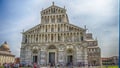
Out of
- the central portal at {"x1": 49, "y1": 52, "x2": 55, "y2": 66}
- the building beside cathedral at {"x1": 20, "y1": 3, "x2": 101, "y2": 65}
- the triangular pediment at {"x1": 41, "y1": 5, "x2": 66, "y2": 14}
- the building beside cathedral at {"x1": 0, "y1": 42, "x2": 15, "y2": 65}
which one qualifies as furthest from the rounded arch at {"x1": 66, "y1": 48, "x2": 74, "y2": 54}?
the building beside cathedral at {"x1": 0, "y1": 42, "x2": 15, "y2": 65}

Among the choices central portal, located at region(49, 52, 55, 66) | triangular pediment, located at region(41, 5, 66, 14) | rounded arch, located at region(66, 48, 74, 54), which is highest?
triangular pediment, located at region(41, 5, 66, 14)

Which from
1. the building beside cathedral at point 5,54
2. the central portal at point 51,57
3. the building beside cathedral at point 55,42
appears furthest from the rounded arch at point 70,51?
the building beside cathedral at point 5,54

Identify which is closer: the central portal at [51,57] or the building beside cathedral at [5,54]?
the central portal at [51,57]

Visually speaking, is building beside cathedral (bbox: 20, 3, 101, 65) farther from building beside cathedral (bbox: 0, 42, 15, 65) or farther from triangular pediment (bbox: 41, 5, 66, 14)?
building beside cathedral (bbox: 0, 42, 15, 65)

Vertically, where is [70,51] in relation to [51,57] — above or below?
above

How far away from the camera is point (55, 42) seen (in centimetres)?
1176

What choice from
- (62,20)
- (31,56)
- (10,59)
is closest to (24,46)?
(31,56)

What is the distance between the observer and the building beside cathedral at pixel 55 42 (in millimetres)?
11383

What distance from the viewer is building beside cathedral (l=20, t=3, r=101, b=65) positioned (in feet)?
37.3

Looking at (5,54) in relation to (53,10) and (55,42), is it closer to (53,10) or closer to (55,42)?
(55,42)

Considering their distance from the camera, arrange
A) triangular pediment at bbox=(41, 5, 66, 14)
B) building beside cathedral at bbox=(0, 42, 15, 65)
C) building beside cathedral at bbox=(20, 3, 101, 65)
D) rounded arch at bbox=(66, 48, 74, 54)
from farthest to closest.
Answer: building beside cathedral at bbox=(0, 42, 15, 65), triangular pediment at bbox=(41, 5, 66, 14), rounded arch at bbox=(66, 48, 74, 54), building beside cathedral at bbox=(20, 3, 101, 65)

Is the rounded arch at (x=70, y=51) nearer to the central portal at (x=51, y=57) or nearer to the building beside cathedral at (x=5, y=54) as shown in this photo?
the central portal at (x=51, y=57)

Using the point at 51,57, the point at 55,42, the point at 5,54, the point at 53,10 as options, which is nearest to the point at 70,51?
the point at 55,42

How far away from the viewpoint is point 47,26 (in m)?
12.1
